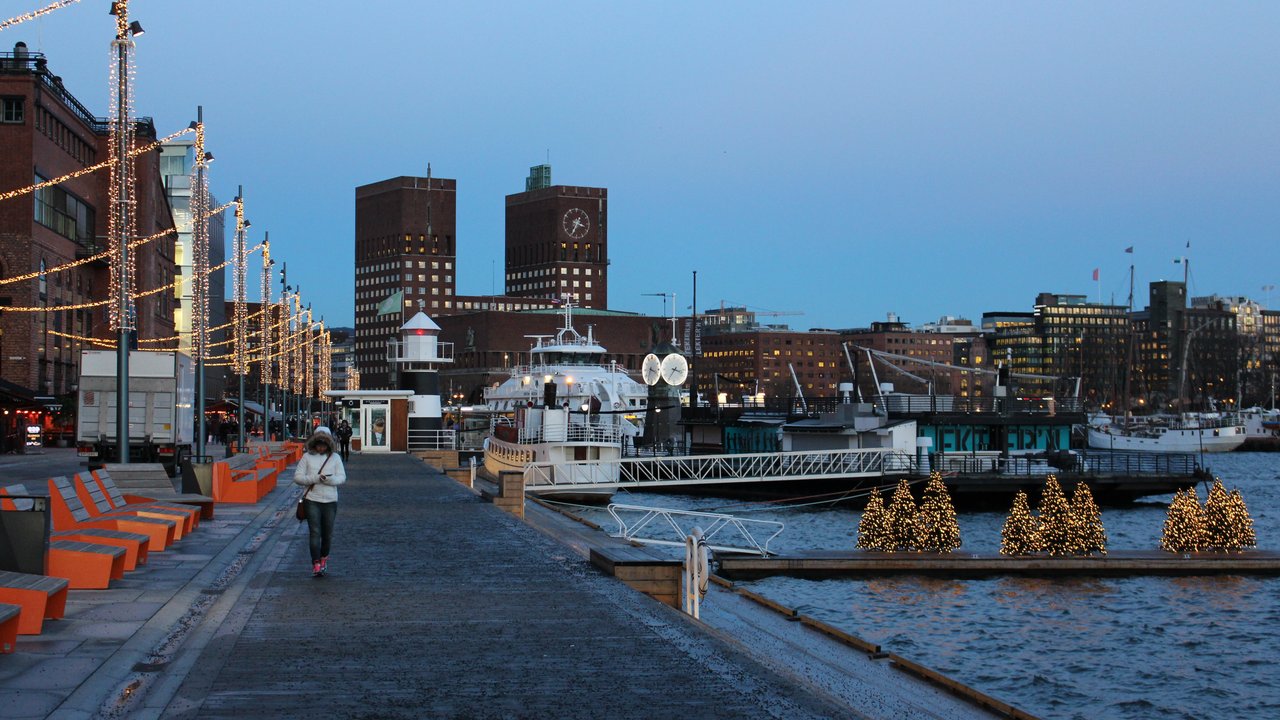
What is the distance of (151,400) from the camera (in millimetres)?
44250

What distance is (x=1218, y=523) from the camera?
113 feet

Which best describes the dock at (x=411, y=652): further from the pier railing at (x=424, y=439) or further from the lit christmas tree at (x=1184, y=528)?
the pier railing at (x=424, y=439)

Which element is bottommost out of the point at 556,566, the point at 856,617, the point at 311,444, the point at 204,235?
the point at 856,617

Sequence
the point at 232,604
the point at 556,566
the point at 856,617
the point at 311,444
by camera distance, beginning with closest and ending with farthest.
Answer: the point at 232,604, the point at 311,444, the point at 556,566, the point at 856,617

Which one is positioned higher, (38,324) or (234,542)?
(38,324)

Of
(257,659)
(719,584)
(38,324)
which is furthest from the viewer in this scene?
(38,324)

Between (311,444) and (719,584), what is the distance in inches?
372

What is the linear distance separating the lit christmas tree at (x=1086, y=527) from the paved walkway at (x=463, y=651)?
1783cm

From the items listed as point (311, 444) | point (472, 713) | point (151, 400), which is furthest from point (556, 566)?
point (151, 400)

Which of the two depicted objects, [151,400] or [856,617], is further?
[151,400]

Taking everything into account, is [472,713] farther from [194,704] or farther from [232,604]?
[232,604]

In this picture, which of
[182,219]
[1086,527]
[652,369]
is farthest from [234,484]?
[182,219]

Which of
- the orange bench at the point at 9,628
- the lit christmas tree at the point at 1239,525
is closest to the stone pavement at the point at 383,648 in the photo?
the orange bench at the point at 9,628

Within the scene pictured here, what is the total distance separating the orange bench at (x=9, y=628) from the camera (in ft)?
35.6
